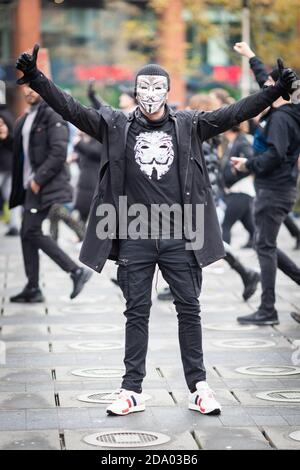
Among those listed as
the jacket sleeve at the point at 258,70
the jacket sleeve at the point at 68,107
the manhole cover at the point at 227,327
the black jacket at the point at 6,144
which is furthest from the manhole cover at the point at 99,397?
the black jacket at the point at 6,144

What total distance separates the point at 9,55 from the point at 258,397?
36588mm

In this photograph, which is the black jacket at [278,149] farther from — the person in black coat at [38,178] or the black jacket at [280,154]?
the person in black coat at [38,178]

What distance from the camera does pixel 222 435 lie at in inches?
223

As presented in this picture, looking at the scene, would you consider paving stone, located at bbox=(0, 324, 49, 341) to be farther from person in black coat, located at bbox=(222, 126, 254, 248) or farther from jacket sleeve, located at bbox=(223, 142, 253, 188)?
person in black coat, located at bbox=(222, 126, 254, 248)

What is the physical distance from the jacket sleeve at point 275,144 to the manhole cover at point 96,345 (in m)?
1.79

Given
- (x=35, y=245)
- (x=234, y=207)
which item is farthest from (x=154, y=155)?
(x=234, y=207)

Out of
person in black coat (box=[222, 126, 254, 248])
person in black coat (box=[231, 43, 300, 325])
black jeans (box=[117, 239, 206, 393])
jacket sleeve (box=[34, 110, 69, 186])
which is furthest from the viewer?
person in black coat (box=[222, 126, 254, 248])

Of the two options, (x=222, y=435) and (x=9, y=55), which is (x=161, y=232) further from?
(x=9, y=55)

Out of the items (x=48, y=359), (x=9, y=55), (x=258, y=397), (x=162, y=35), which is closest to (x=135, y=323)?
(x=258, y=397)

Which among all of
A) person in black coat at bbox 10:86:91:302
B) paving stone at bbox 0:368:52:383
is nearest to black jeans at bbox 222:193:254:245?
person in black coat at bbox 10:86:91:302

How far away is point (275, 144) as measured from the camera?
334 inches

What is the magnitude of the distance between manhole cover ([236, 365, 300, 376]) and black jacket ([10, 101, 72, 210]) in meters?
3.24

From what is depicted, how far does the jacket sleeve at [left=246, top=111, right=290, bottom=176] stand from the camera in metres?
8.49

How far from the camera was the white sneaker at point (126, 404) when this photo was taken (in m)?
6.09
